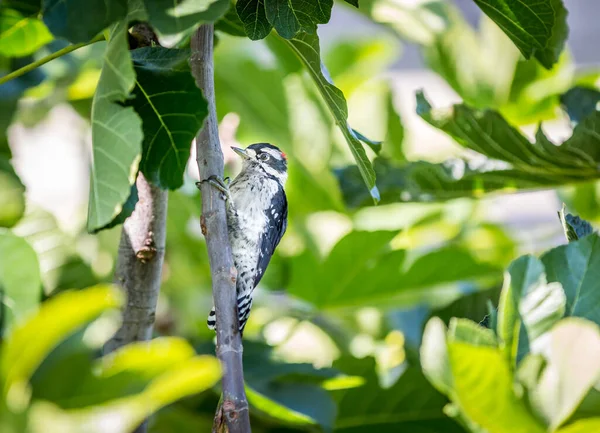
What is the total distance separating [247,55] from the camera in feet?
6.45

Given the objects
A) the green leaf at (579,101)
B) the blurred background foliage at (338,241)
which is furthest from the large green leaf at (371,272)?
the green leaf at (579,101)

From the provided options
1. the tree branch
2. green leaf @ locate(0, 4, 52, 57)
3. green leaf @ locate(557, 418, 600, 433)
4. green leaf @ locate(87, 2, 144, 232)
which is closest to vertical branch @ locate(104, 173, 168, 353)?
the tree branch

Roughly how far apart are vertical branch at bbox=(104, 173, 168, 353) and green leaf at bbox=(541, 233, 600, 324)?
491 millimetres

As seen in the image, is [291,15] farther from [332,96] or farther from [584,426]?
[584,426]

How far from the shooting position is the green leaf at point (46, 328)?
48cm

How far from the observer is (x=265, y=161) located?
1.65 metres

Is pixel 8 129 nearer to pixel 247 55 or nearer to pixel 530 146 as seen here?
pixel 247 55

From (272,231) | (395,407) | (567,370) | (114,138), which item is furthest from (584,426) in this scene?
(272,231)

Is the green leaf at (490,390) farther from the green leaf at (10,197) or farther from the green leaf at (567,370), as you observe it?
the green leaf at (10,197)

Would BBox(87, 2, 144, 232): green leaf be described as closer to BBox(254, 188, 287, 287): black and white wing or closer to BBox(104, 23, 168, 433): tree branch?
BBox(104, 23, 168, 433): tree branch

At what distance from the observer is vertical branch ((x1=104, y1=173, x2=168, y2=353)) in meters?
0.98

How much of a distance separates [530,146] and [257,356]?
608 millimetres

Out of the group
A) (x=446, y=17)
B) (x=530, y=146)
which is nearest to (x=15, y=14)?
(x=530, y=146)

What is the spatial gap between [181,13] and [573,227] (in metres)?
0.59
